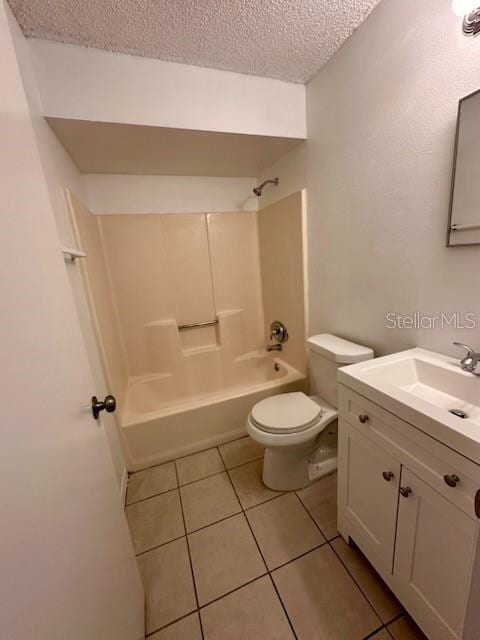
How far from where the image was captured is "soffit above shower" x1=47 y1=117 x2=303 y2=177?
138 cm

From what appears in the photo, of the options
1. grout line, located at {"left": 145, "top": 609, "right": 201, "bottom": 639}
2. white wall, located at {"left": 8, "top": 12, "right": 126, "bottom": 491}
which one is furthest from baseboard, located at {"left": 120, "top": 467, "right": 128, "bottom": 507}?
grout line, located at {"left": 145, "top": 609, "right": 201, "bottom": 639}

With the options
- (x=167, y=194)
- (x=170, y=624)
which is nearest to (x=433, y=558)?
(x=170, y=624)

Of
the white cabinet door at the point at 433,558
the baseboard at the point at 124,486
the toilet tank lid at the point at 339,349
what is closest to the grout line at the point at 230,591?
the white cabinet door at the point at 433,558

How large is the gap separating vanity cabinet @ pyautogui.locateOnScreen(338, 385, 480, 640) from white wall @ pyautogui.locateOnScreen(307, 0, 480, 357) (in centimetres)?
49

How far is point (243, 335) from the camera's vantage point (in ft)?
8.60

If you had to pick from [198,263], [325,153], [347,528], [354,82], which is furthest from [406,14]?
[347,528]

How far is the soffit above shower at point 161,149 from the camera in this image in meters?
1.38

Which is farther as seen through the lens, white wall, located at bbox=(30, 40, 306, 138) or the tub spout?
the tub spout

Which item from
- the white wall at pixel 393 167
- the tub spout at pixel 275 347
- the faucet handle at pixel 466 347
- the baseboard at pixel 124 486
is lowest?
the baseboard at pixel 124 486

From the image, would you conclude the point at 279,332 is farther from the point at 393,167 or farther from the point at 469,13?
the point at 469,13

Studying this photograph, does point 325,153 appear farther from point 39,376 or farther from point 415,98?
point 39,376

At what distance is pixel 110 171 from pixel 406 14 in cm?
188

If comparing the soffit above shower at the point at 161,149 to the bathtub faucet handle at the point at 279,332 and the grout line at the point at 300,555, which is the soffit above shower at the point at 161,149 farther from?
the grout line at the point at 300,555

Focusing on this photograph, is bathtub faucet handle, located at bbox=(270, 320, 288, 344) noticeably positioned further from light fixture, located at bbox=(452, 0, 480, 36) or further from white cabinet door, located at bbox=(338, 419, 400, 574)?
light fixture, located at bbox=(452, 0, 480, 36)
